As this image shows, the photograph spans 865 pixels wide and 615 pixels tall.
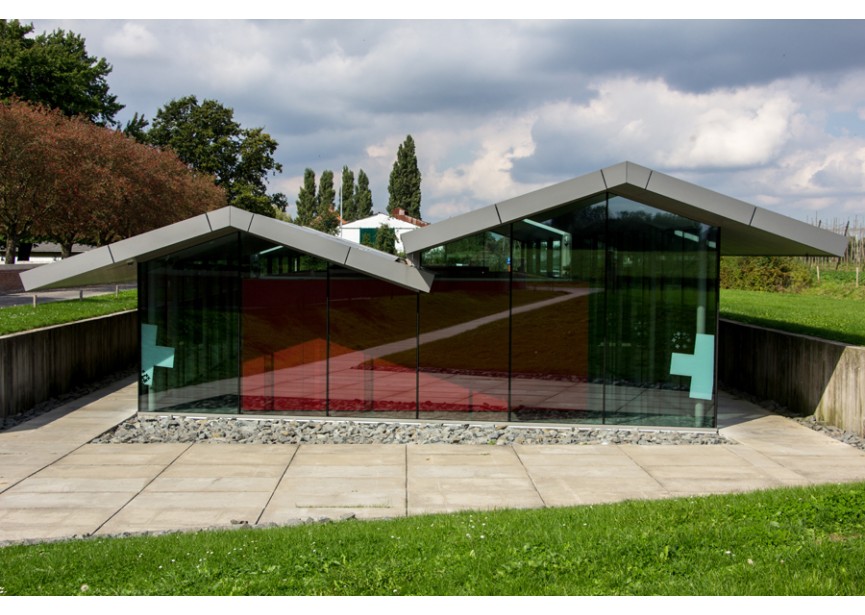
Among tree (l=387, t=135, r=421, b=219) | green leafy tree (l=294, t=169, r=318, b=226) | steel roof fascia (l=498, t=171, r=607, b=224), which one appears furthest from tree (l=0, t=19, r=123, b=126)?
green leafy tree (l=294, t=169, r=318, b=226)

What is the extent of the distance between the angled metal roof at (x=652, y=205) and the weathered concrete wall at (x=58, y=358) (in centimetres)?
663

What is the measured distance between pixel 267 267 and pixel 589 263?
204 inches

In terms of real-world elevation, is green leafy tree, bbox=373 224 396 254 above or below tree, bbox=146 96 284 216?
below

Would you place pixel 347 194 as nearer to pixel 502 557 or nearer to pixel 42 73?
pixel 42 73

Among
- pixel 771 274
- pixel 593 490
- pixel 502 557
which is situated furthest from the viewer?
pixel 771 274

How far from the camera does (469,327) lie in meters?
13.6

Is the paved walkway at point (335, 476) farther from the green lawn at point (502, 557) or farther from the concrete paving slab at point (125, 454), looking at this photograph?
the green lawn at point (502, 557)

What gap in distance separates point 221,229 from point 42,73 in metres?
42.2

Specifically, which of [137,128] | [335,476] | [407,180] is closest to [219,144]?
[137,128]

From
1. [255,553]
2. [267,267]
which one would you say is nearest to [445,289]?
[267,267]

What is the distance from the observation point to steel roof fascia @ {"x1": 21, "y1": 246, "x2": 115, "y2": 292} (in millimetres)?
13148

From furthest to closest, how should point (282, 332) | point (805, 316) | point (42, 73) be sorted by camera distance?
point (42, 73) → point (805, 316) → point (282, 332)

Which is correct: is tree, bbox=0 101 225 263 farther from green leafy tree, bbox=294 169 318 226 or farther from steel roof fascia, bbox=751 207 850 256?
green leafy tree, bbox=294 169 318 226

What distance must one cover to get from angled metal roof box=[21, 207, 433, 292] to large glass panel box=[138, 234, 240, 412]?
747 mm
